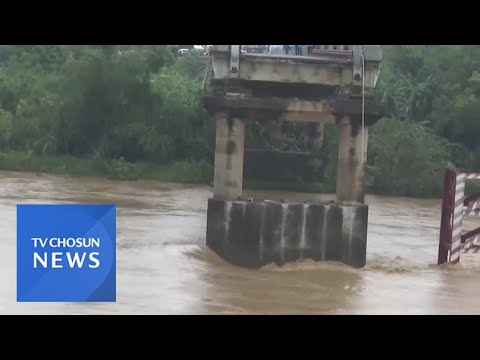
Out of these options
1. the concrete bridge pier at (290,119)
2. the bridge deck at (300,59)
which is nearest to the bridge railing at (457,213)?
the concrete bridge pier at (290,119)

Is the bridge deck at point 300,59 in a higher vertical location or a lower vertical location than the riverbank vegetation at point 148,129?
higher

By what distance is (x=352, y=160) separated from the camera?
16219 millimetres

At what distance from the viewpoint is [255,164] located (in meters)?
32.5

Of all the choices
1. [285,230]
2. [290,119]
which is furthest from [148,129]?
[285,230]

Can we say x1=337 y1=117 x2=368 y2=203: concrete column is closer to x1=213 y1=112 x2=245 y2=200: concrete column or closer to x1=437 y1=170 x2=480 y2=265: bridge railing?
x1=437 y1=170 x2=480 y2=265: bridge railing

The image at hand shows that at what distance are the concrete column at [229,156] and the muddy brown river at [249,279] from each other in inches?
51.0

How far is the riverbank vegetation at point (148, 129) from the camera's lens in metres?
33.9

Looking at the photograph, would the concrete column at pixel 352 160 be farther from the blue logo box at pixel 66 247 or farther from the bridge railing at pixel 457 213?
the blue logo box at pixel 66 247

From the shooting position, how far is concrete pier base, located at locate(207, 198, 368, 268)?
1571 cm

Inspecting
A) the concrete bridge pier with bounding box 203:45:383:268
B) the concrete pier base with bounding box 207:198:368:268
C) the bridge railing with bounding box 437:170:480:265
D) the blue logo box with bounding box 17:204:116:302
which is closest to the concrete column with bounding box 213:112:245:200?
the concrete bridge pier with bounding box 203:45:383:268

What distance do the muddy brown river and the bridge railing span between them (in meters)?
0.47

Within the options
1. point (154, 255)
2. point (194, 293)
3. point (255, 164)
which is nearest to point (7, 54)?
point (255, 164)

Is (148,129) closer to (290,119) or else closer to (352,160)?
(290,119)
